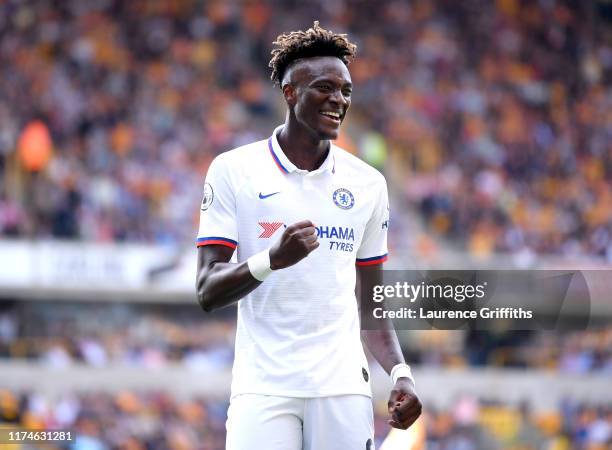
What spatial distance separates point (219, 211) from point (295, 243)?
22.6 inches

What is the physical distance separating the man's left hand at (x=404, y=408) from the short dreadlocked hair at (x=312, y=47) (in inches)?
51.5

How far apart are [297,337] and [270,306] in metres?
0.16

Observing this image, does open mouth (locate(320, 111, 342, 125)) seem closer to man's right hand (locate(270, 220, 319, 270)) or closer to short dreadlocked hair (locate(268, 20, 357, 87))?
short dreadlocked hair (locate(268, 20, 357, 87))

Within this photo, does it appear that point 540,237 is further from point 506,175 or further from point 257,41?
point 257,41

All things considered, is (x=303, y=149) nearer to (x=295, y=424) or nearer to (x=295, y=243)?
(x=295, y=243)

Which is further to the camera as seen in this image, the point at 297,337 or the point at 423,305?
the point at 423,305

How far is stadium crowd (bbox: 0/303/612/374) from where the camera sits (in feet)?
66.3

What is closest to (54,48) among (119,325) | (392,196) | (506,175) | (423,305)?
(119,325)

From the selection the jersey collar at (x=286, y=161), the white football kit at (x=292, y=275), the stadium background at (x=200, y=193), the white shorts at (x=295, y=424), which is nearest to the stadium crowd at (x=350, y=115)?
the stadium background at (x=200, y=193)

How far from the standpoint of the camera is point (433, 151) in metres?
24.0

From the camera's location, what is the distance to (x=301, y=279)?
15.4 ft

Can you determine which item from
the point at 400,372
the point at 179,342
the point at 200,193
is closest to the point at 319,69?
the point at 400,372

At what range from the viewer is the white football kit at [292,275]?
15.3 ft

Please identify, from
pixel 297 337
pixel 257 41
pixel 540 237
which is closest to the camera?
pixel 297 337
